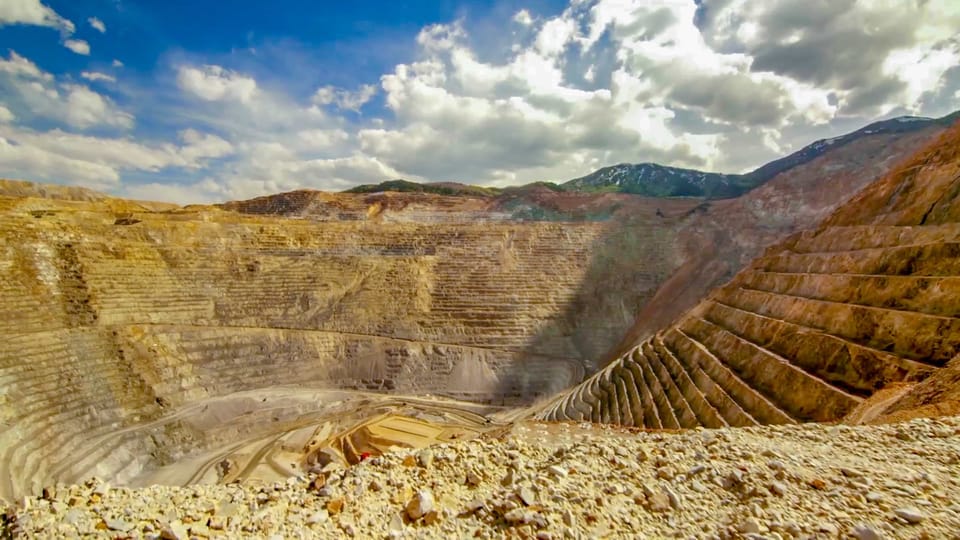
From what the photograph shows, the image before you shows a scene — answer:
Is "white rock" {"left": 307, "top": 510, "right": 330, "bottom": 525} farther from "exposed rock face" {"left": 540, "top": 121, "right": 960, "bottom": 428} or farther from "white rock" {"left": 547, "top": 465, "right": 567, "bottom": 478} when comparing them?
"exposed rock face" {"left": 540, "top": 121, "right": 960, "bottom": 428}

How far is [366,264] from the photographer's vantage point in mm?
33531

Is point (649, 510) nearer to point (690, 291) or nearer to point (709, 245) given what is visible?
point (690, 291)

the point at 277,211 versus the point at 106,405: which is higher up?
the point at 277,211

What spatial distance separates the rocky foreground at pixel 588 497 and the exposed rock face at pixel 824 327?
17.7 ft

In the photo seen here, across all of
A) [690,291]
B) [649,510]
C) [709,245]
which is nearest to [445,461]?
[649,510]

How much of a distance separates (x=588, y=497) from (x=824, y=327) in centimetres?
1083

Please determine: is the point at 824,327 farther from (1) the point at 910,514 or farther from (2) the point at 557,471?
(2) the point at 557,471

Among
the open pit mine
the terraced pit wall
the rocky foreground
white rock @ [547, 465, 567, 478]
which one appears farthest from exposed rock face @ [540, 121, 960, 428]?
the terraced pit wall

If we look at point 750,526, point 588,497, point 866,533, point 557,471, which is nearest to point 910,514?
point 866,533

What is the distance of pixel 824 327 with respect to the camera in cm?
1120

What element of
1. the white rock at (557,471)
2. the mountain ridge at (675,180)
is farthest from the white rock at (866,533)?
the mountain ridge at (675,180)

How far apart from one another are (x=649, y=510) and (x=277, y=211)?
172ft

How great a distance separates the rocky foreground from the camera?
127 inches

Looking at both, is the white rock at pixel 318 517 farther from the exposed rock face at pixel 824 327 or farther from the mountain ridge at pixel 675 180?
the mountain ridge at pixel 675 180
